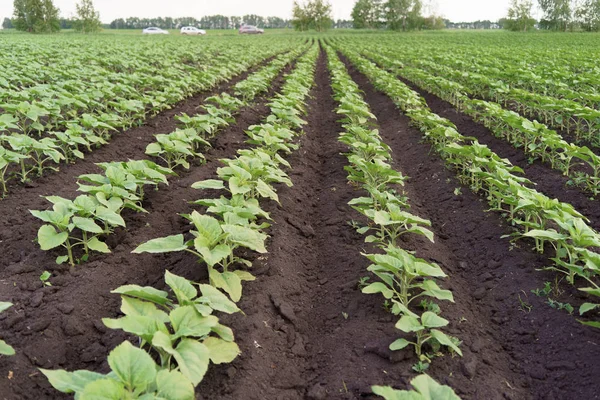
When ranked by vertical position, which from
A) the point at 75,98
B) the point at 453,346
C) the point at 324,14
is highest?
the point at 324,14

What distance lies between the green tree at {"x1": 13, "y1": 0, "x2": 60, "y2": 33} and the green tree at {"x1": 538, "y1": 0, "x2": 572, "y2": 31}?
267 feet

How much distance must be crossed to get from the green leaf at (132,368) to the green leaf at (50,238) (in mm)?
2041

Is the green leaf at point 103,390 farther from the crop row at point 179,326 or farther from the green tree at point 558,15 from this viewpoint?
the green tree at point 558,15

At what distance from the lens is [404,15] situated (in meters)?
82.3

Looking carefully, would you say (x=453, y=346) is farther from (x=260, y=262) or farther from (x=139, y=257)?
(x=139, y=257)

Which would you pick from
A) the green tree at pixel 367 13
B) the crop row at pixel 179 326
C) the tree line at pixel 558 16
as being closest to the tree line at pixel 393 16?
the green tree at pixel 367 13

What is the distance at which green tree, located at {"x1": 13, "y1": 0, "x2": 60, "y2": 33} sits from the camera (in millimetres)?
70938

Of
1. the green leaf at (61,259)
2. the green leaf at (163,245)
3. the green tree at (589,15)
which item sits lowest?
the green leaf at (61,259)

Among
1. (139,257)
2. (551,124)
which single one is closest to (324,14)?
(551,124)

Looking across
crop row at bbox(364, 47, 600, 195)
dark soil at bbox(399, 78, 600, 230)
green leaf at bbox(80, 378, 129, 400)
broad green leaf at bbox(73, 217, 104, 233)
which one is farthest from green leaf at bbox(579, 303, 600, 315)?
broad green leaf at bbox(73, 217, 104, 233)

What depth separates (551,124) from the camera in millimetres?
9578

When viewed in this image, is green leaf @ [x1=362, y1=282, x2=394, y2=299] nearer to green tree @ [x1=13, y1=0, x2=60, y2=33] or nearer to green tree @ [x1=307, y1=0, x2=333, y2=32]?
green tree @ [x1=13, y1=0, x2=60, y2=33]

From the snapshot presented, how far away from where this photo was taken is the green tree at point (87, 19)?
2825 inches

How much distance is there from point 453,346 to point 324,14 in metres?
99.5
